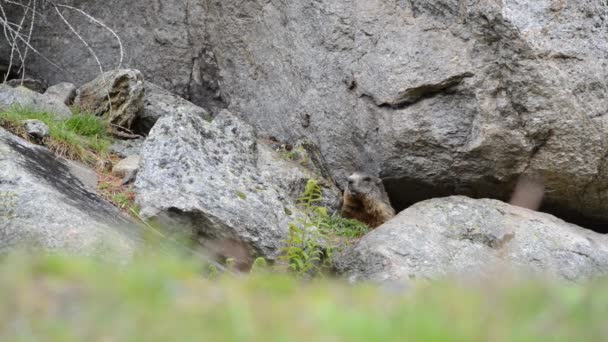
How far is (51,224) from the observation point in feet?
19.5

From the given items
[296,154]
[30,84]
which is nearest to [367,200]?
[296,154]

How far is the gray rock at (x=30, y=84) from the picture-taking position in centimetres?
967

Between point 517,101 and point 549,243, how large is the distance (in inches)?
50.4

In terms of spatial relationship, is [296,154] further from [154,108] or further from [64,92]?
[64,92]

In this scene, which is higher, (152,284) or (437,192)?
(152,284)

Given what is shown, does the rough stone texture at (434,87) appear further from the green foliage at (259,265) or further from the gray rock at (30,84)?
the green foliage at (259,265)

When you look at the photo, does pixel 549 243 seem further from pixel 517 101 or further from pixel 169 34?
pixel 169 34

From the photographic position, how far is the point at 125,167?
8008mm

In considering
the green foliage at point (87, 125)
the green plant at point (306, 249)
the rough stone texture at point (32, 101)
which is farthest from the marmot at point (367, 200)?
the rough stone texture at point (32, 101)

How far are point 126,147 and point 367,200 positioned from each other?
246cm

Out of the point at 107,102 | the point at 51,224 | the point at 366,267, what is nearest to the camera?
the point at 51,224

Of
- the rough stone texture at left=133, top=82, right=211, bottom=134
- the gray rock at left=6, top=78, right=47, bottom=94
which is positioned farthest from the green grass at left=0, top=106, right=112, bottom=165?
the gray rock at left=6, top=78, right=47, bottom=94

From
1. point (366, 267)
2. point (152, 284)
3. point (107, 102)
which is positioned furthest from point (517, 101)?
point (152, 284)

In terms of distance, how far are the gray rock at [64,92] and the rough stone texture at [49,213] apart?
235cm
